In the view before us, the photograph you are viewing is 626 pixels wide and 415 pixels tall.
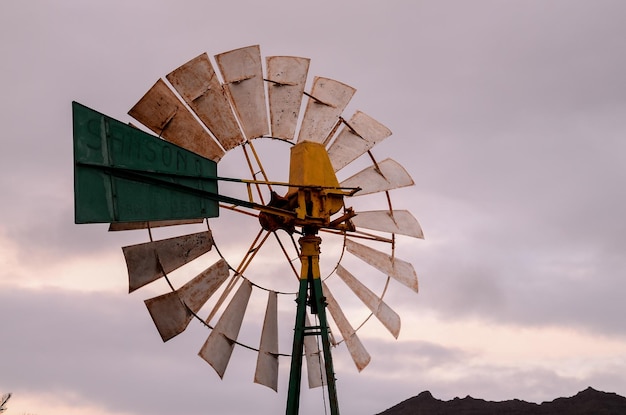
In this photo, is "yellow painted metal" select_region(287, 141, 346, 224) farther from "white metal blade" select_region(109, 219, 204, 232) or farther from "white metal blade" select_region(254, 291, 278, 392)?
"white metal blade" select_region(254, 291, 278, 392)

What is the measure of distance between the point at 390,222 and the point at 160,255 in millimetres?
4670

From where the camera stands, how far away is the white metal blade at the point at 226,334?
38.4ft

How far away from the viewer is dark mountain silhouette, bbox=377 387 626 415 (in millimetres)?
35000

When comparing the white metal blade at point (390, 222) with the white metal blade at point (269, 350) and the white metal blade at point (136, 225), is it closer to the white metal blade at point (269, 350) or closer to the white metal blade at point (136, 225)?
the white metal blade at point (269, 350)

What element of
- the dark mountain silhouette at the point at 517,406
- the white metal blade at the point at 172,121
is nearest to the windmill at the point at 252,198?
the white metal blade at the point at 172,121

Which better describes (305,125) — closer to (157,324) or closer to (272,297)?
(272,297)

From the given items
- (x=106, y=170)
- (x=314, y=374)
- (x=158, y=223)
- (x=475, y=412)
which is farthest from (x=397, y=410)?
(x=106, y=170)

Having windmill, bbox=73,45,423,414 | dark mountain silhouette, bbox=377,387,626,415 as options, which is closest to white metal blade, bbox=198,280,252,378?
windmill, bbox=73,45,423,414

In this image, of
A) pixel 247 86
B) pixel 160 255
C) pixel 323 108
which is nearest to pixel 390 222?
pixel 323 108

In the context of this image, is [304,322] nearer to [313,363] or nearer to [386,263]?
[313,363]

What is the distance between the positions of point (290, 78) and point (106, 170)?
4613 millimetres

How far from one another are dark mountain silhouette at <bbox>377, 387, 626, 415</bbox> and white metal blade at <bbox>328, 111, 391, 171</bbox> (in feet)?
85.7

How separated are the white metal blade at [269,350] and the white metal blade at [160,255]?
171 cm

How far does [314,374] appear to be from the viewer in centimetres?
1270
